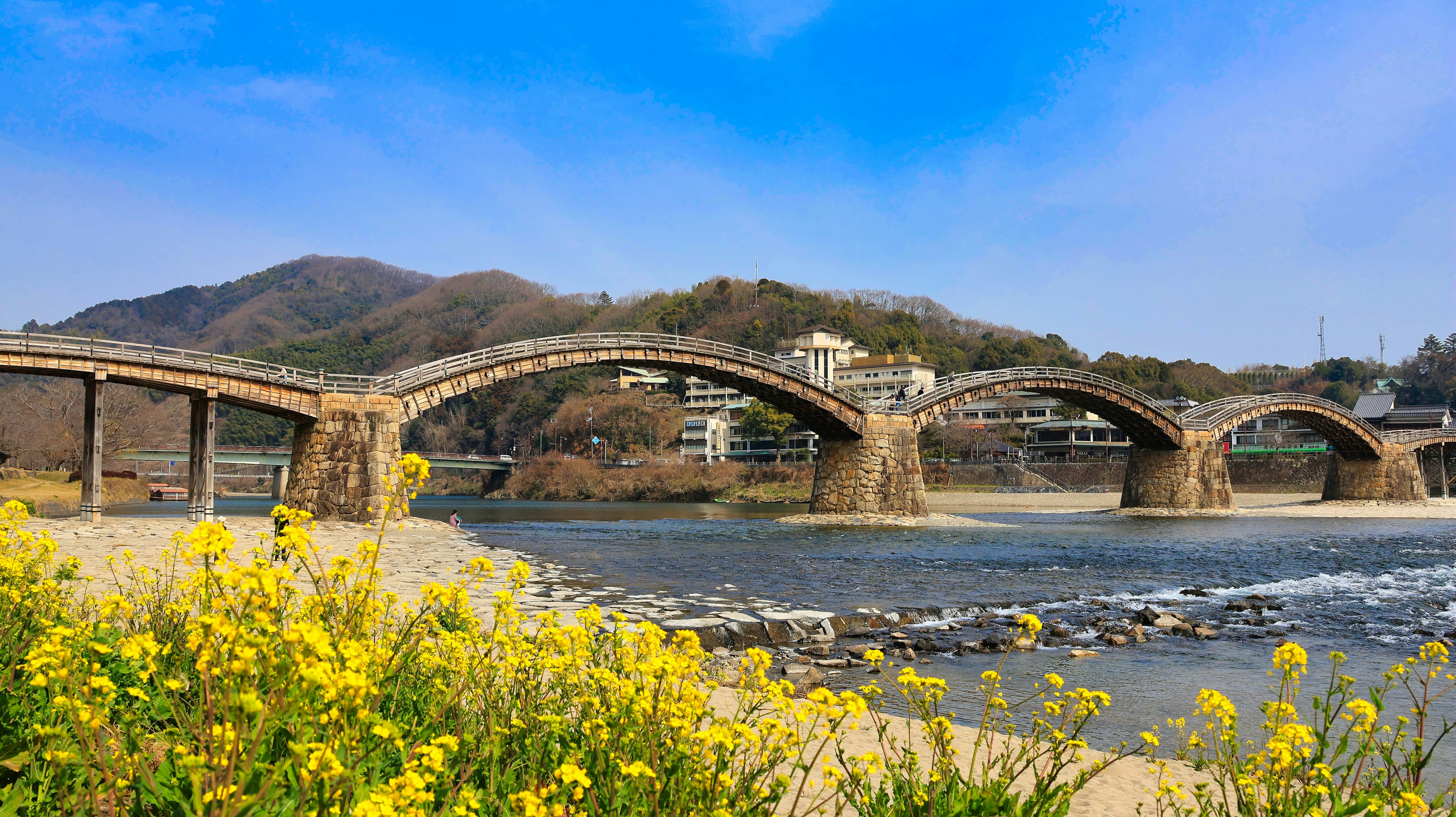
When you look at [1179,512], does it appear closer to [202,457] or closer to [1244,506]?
[1244,506]

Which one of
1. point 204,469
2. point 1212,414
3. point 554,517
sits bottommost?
point 554,517

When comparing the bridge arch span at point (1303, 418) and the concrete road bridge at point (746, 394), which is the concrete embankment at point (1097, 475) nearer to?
the concrete road bridge at point (746, 394)

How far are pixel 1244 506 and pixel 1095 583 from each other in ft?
159

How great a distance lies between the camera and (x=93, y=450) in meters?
24.4

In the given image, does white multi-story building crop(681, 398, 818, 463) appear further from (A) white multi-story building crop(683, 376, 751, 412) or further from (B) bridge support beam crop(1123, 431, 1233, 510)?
(B) bridge support beam crop(1123, 431, 1233, 510)

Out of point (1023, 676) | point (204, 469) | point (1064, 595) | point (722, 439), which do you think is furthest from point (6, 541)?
point (722, 439)

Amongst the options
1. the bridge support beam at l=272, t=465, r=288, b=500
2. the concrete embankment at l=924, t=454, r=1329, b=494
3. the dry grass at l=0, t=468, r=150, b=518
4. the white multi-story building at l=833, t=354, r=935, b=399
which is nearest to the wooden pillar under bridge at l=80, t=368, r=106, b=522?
the dry grass at l=0, t=468, r=150, b=518

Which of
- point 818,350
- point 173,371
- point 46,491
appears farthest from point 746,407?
point 173,371

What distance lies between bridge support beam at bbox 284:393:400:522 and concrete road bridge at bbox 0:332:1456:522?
0.05 m

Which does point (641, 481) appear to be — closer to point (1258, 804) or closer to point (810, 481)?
point (810, 481)

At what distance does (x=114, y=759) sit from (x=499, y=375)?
3234cm

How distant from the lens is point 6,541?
17.0 ft

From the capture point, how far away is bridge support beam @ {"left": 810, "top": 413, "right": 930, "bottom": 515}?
4069cm

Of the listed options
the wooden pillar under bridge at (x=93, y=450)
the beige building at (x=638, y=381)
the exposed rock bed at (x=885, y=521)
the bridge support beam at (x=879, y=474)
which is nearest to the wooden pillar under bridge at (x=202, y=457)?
the wooden pillar under bridge at (x=93, y=450)
